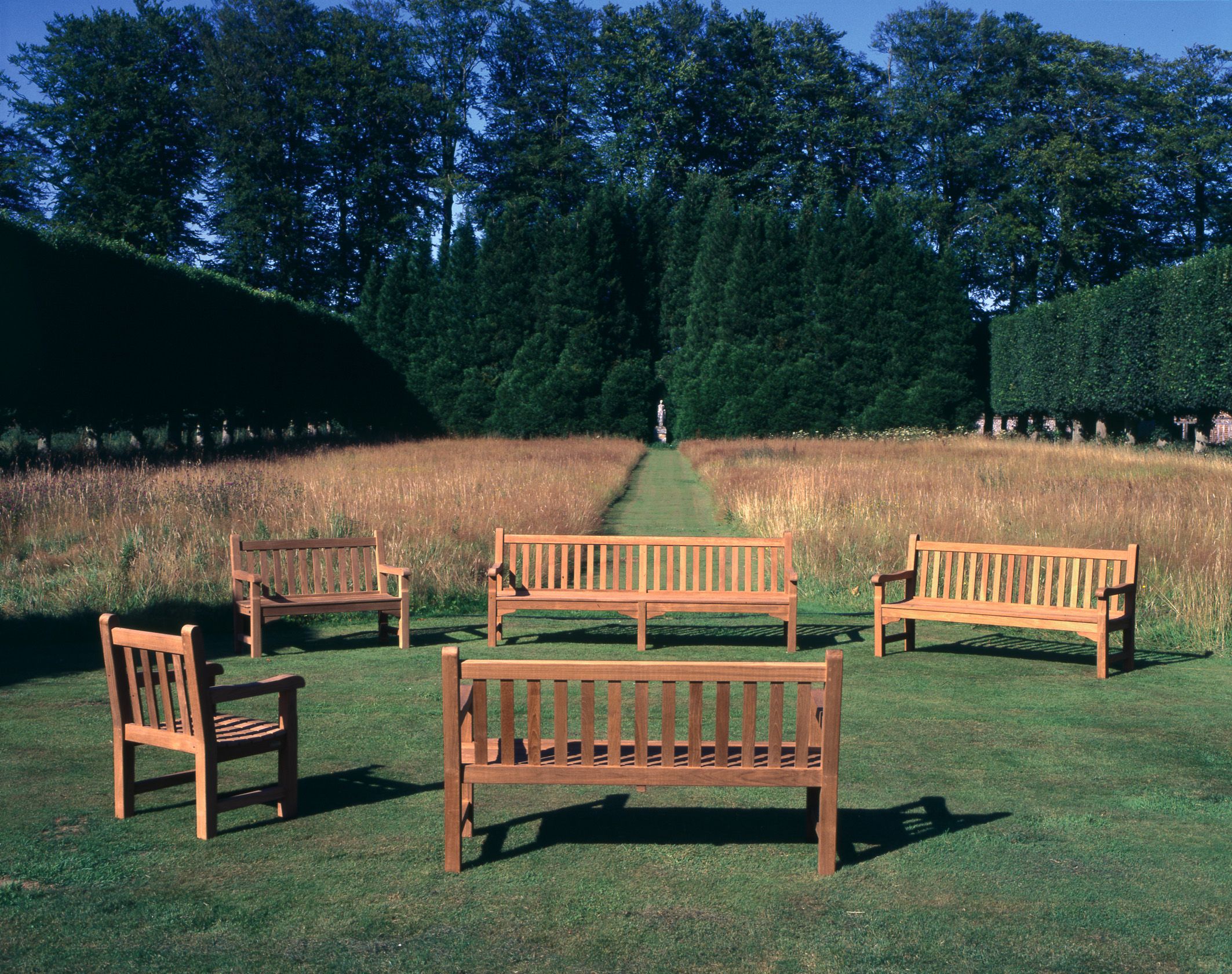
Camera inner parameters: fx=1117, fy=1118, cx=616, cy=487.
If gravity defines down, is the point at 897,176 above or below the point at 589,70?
below

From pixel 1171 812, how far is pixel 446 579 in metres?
6.52

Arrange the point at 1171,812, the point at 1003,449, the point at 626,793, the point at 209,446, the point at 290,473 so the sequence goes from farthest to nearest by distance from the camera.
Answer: the point at 209,446
the point at 1003,449
the point at 290,473
the point at 626,793
the point at 1171,812

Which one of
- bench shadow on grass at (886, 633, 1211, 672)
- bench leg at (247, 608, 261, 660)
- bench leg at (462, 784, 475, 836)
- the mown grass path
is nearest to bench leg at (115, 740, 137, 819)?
bench leg at (462, 784, 475, 836)

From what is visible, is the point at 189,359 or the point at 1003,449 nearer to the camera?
the point at 1003,449

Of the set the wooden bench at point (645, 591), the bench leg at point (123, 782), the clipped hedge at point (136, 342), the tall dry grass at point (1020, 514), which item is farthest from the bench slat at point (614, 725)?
the clipped hedge at point (136, 342)

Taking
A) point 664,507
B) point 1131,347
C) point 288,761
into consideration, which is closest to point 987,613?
point 288,761

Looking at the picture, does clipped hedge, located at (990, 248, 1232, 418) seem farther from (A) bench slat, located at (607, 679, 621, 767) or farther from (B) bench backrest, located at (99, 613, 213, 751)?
(B) bench backrest, located at (99, 613, 213, 751)

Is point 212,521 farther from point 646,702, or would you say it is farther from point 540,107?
point 540,107

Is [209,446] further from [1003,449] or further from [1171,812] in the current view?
[1171,812]

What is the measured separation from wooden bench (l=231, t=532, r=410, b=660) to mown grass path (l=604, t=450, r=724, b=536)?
20.2 ft

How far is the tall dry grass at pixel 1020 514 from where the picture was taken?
8812mm

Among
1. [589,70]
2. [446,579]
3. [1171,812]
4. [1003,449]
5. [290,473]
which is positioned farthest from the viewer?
[589,70]

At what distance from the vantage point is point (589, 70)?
49500mm

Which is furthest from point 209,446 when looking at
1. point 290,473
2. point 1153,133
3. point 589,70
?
point 1153,133
